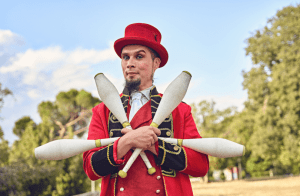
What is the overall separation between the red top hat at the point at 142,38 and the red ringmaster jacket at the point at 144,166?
1.65 ft

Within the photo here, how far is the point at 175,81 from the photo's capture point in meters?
2.45

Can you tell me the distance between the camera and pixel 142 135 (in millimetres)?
2109

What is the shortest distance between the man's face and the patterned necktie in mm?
95

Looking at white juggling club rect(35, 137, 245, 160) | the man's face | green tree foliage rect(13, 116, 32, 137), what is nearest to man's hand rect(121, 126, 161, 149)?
white juggling club rect(35, 137, 245, 160)

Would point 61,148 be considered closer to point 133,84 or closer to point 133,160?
point 133,160

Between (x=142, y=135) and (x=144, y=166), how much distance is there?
35 cm

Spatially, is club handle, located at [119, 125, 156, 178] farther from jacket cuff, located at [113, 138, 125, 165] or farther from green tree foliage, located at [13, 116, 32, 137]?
green tree foliage, located at [13, 116, 32, 137]

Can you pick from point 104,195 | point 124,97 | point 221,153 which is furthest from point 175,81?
point 104,195

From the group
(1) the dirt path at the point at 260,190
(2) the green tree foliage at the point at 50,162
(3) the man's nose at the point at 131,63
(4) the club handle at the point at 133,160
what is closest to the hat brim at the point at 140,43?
(3) the man's nose at the point at 131,63

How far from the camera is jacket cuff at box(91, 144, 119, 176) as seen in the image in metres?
2.21

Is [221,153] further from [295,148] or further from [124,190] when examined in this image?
[295,148]

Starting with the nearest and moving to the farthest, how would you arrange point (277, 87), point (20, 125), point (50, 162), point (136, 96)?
point (136, 96) → point (50, 162) → point (277, 87) → point (20, 125)

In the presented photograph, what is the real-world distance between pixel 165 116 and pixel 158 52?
684 millimetres

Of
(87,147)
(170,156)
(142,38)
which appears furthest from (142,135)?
(142,38)
